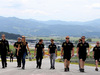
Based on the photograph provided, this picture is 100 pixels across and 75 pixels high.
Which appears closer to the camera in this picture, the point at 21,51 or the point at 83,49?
the point at 83,49

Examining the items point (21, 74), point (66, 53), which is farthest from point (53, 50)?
point (21, 74)

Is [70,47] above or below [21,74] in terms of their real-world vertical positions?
above

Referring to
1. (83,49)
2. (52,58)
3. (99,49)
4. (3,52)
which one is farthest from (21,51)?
(99,49)

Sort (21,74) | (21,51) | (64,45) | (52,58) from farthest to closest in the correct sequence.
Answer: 1. (52,58)
2. (21,51)
3. (64,45)
4. (21,74)

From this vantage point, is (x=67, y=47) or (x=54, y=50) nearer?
(x=67, y=47)

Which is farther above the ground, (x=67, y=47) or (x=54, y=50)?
(x=67, y=47)

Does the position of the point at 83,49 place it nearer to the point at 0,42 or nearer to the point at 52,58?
the point at 52,58

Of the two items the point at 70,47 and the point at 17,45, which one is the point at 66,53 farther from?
the point at 17,45

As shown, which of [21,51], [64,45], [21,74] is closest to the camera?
[21,74]

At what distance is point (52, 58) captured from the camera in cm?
1702

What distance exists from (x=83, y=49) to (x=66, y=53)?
100 cm

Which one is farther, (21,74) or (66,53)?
(66,53)

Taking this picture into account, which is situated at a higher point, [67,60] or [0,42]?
[0,42]

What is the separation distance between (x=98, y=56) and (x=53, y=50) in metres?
3.27
